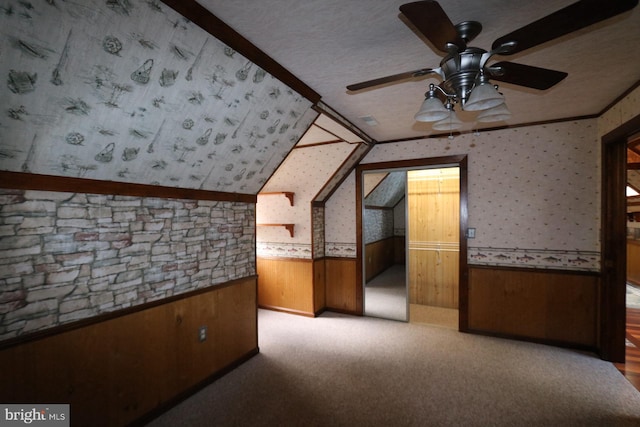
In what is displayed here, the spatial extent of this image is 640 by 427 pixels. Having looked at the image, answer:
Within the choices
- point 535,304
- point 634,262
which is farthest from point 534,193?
point 634,262

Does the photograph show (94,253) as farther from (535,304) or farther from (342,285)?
(535,304)

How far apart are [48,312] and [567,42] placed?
3.48 metres

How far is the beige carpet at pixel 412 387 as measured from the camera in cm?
213

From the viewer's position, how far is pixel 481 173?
3574mm

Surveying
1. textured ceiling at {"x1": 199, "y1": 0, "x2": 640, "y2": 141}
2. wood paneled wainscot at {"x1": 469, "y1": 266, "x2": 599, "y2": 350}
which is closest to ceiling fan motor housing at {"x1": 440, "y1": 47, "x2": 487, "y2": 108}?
textured ceiling at {"x1": 199, "y1": 0, "x2": 640, "y2": 141}

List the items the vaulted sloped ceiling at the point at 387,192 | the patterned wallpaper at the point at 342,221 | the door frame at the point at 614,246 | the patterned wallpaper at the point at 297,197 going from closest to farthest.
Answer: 1. the door frame at the point at 614,246
2. the patterned wallpaper at the point at 297,197
3. the patterned wallpaper at the point at 342,221
4. the vaulted sloped ceiling at the point at 387,192

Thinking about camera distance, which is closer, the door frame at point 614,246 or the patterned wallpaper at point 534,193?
the door frame at point 614,246

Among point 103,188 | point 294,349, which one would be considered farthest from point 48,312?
point 294,349

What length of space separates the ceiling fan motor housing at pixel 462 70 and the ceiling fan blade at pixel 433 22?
0.08m

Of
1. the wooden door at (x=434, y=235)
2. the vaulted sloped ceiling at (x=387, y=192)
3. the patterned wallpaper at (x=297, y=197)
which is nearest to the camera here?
the patterned wallpaper at (x=297, y=197)

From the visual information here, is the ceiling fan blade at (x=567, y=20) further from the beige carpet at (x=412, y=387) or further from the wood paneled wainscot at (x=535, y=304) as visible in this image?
the wood paneled wainscot at (x=535, y=304)

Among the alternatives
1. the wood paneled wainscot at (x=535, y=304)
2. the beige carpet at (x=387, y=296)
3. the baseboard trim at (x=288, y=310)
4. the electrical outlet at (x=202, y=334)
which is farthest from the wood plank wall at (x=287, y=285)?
the wood paneled wainscot at (x=535, y=304)

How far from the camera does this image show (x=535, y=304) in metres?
3.33

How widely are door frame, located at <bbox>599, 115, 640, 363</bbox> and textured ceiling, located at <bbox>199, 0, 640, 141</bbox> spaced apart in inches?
21.5
